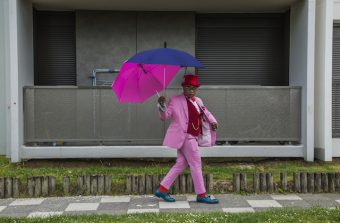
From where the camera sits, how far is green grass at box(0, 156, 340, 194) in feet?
29.6

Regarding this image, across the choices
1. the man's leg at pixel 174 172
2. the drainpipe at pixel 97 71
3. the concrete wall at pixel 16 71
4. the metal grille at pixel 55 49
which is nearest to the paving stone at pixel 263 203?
the man's leg at pixel 174 172

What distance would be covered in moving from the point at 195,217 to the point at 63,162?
4792 millimetres

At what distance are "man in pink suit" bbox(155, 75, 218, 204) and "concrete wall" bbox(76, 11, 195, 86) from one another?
4317mm

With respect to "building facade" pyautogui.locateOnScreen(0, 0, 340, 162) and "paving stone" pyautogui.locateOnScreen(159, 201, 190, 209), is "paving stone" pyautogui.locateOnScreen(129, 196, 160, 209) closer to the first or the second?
"paving stone" pyautogui.locateOnScreen(159, 201, 190, 209)

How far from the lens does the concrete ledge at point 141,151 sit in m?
9.92

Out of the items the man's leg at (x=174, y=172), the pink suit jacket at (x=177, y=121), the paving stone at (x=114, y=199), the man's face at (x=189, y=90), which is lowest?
the paving stone at (x=114, y=199)

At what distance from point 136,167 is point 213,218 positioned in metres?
3.95

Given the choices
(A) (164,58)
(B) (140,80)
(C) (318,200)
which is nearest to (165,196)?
(B) (140,80)

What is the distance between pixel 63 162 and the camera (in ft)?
33.3

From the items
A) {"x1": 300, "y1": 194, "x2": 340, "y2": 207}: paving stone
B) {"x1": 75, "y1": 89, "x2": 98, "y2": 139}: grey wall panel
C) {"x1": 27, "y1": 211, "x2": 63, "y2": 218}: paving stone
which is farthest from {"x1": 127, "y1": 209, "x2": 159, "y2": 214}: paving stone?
{"x1": 75, "y1": 89, "x2": 98, "y2": 139}: grey wall panel

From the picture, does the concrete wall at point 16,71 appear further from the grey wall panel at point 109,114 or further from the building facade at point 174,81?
the grey wall panel at point 109,114

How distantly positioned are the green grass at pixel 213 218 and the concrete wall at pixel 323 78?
13.5ft

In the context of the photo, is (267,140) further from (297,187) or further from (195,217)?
(195,217)

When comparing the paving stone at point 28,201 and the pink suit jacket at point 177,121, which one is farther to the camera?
the paving stone at point 28,201
